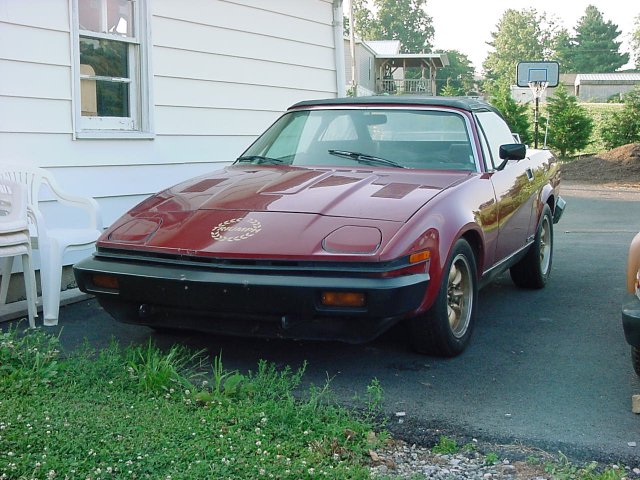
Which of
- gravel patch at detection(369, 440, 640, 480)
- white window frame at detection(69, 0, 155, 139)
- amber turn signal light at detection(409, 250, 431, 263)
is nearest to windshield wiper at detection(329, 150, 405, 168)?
amber turn signal light at detection(409, 250, 431, 263)

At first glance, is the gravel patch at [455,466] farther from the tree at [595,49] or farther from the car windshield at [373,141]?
the tree at [595,49]

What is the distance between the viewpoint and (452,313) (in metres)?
4.91

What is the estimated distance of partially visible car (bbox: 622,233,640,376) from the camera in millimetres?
3818

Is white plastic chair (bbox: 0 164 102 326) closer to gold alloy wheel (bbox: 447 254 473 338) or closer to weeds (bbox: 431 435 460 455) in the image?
gold alloy wheel (bbox: 447 254 473 338)

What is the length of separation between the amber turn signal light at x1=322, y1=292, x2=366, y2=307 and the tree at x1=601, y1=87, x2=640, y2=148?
73.9 feet

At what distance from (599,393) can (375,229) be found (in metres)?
1.42

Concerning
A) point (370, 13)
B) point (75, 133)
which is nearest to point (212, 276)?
point (75, 133)

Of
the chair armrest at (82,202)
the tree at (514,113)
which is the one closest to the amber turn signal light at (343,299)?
the chair armrest at (82,202)

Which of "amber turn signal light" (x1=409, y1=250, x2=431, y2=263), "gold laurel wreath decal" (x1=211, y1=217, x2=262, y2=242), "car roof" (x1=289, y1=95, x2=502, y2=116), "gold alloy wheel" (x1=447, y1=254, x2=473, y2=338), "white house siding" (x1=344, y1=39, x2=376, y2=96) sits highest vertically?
"white house siding" (x1=344, y1=39, x2=376, y2=96)

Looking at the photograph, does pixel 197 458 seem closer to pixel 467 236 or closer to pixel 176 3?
pixel 467 236

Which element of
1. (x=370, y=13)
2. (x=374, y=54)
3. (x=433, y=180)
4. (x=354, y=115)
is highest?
(x=370, y=13)

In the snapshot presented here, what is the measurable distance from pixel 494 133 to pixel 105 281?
3.09 meters

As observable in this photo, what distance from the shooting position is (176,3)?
7.60m

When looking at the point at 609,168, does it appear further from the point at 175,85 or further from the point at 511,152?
the point at 511,152
